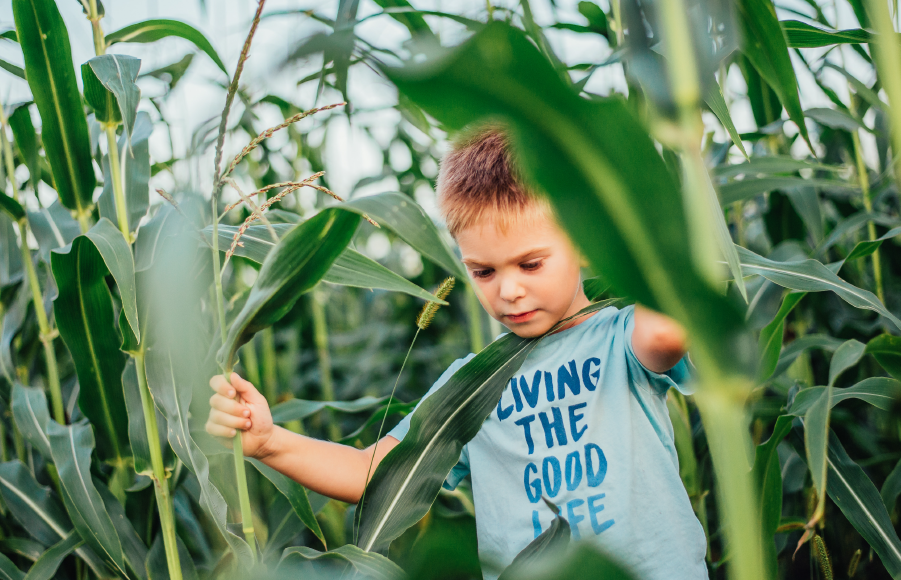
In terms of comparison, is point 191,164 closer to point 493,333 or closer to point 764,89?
point 493,333

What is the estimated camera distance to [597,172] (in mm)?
292

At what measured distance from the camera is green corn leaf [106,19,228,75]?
95cm

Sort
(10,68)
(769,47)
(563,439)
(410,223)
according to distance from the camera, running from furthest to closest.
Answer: (10,68) < (563,439) < (769,47) < (410,223)

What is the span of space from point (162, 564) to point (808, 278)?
1.02 m

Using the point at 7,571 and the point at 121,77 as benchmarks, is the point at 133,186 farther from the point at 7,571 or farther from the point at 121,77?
the point at 7,571

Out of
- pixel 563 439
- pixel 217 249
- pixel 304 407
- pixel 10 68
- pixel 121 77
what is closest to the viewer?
pixel 217 249

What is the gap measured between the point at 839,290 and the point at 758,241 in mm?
1472

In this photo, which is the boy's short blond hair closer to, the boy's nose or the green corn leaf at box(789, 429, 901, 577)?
the boy's nose

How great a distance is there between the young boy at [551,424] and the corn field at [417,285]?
0.07 metres

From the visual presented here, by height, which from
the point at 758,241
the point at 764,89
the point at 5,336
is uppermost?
the point at 764,89

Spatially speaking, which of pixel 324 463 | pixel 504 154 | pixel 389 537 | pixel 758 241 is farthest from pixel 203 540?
pixel 758 241

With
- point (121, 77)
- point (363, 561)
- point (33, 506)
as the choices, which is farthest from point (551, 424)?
point (33, 506)

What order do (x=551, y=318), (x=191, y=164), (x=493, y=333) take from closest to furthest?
(x=191, y=164) < (x=551, y=318) < (x=493, y=333)

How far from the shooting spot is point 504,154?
885mm
